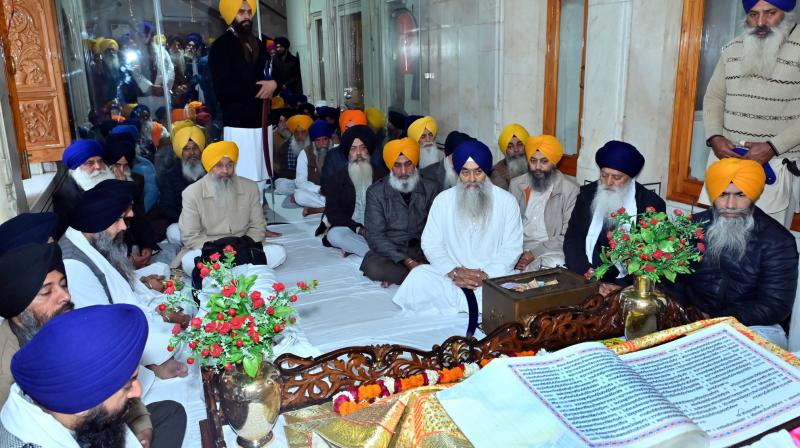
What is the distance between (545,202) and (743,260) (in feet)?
6.50

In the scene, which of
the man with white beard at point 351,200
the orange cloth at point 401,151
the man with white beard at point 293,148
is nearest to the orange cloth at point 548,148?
the orange cloth at point 401,151

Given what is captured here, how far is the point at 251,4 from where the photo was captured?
20.3 feet

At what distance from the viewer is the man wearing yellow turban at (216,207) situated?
499 centimetres

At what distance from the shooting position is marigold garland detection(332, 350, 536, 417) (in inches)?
77.8

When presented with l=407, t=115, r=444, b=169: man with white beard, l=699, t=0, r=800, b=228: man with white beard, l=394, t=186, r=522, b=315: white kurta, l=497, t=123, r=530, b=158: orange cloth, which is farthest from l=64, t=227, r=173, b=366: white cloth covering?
l=407, t=115, r=444, b=169: man with white beard

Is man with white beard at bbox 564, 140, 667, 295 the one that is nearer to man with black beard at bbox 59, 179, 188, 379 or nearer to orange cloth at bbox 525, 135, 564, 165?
orange cloth at bbox 525, 135, 564, 165

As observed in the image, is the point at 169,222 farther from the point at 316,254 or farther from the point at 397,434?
the point at 397,434

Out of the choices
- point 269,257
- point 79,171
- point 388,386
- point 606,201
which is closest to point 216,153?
point 269,257

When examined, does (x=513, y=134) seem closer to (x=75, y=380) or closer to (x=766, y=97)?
(x=766, y=97)

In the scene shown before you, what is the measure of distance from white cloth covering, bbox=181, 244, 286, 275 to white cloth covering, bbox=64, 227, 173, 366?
1.38 metres

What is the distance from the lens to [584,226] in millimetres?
4164

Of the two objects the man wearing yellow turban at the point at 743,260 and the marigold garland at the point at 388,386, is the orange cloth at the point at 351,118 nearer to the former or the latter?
the man wearing yellow turban at the point at 743,260

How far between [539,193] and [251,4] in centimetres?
350

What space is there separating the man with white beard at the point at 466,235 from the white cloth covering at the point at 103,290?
1.56 metres
